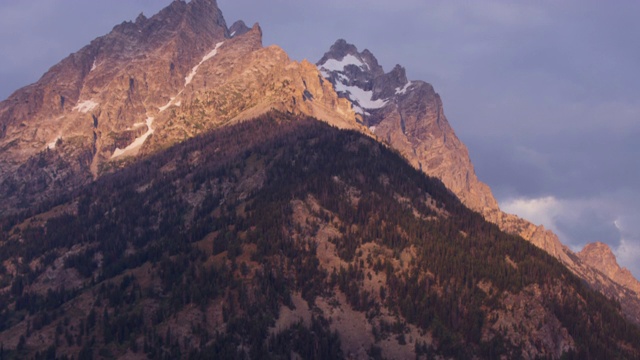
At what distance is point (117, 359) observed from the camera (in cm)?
19950

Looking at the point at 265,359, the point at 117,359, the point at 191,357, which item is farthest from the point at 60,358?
the point at 265,359

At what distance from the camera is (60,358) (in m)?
200

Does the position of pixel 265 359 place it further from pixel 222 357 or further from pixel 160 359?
pixel 160 359

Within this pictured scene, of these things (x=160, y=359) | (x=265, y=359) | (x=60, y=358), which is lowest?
(x=265, y=359)

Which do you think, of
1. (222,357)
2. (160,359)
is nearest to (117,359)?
(160,359)

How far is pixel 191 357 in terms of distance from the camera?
652ft

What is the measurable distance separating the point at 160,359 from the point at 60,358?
26.5 meters

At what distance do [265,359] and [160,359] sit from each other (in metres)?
27.2

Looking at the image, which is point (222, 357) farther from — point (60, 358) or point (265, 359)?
point (60, 358)

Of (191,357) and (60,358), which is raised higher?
(60,358)

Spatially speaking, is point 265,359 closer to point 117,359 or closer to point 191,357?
point 191,357

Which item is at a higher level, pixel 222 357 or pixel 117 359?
pixel 117 359

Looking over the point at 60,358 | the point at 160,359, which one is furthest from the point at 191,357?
the point at 60,358

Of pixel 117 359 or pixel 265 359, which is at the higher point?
pixel 117 359
